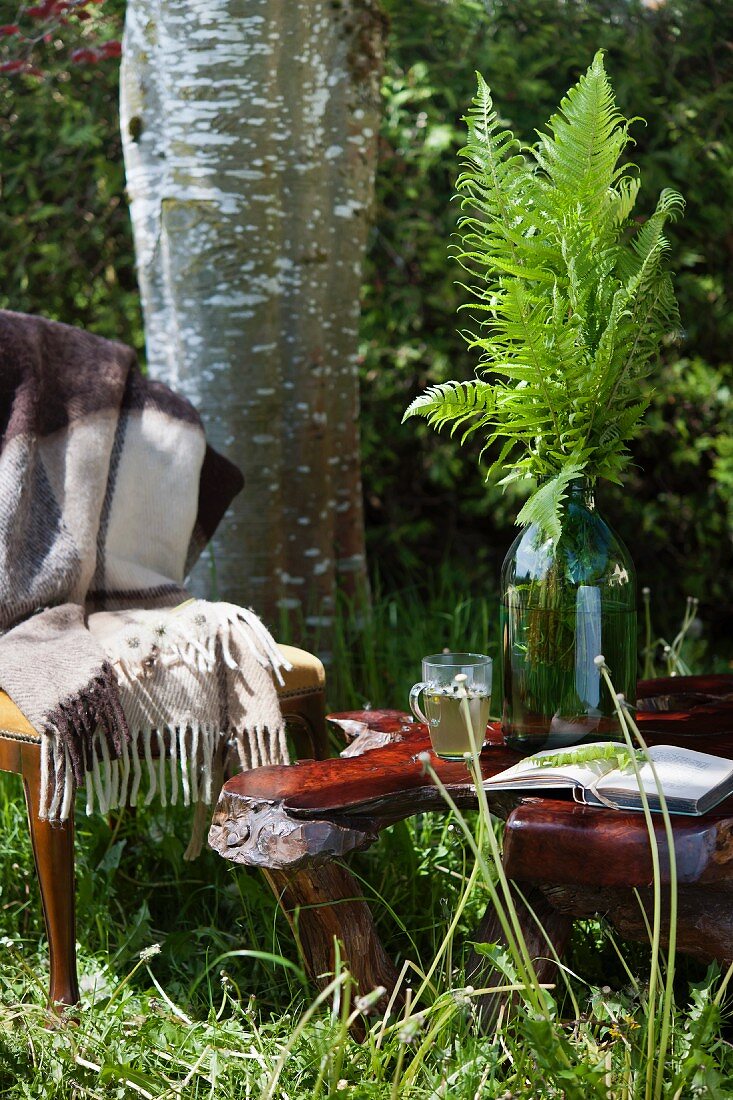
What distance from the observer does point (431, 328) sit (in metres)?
4.13

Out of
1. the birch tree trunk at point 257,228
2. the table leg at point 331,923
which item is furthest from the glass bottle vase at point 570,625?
the birch tree trunk at point 257,228

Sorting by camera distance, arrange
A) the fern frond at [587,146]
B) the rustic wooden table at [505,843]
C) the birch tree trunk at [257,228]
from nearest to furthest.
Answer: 1. the rustic wooden table at [505,843]
2. the fern frond at [587,146]
3. the birch tree trunk at [257,228]

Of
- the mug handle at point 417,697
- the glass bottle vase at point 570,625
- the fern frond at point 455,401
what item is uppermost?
the fern frond at point 455,401

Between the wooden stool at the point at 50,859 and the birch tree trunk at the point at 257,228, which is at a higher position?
the birch tree trunk at the point at 257,228

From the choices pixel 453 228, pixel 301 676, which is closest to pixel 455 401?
pixel 301 676

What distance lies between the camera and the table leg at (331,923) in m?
1.63

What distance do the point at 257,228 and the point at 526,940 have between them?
185 centimetres

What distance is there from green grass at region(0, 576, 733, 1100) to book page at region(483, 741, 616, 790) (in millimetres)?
81

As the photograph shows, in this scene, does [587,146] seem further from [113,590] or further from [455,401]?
[113,590]

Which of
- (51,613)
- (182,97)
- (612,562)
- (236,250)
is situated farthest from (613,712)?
(182,97)

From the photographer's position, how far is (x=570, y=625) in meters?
1.54

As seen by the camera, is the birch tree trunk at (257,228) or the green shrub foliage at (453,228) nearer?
the birch tree trunk at (257,228)

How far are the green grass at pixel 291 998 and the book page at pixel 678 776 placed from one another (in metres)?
0.19

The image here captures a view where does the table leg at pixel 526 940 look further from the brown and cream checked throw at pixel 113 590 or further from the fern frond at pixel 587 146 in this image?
the fern frond at pixel 587 146
